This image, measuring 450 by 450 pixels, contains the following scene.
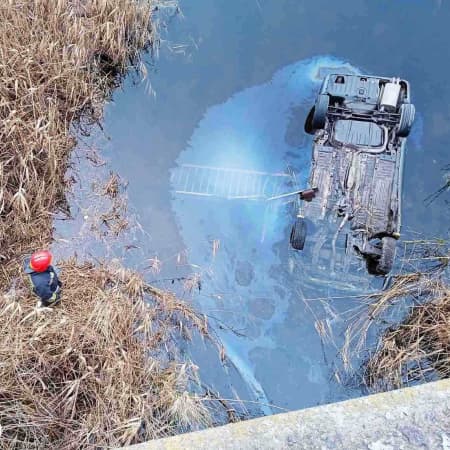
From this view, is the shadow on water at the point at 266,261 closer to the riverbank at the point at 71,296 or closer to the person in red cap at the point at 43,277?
the riverbank at the point at 71,296

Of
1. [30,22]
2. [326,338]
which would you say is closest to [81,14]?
[30,22]

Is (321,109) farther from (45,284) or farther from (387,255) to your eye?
(45,284)

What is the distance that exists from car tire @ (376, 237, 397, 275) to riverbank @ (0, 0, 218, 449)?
1.63 meters

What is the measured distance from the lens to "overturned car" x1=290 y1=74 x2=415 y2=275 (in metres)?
4.82

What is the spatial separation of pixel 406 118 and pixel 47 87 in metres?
3.54

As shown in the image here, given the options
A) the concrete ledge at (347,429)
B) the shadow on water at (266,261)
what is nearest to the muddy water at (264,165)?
the shadow on water at (266,261)

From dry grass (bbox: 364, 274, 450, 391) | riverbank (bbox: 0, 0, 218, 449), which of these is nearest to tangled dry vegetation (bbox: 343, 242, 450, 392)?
dry grass (bbox: 364, 274, 450, 391)

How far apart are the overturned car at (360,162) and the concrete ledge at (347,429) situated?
2062 millimetres

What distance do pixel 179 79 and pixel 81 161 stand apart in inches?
58.1

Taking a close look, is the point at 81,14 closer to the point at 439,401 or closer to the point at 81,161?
the point at 81,161

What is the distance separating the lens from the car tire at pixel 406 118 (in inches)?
207

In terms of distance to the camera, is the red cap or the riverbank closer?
the riverbank

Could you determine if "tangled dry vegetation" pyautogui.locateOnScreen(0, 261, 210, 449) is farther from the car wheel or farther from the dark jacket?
the car wheel

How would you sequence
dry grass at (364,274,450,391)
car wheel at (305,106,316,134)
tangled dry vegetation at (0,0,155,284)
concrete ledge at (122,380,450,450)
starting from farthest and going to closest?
1. car wheel at (305,106,316,134)
2. tangled dry vegetation at (0,0,155,284)
3. dry grass at (364,274,450,391)
4. concrete ledge at (122,380,450,450)
